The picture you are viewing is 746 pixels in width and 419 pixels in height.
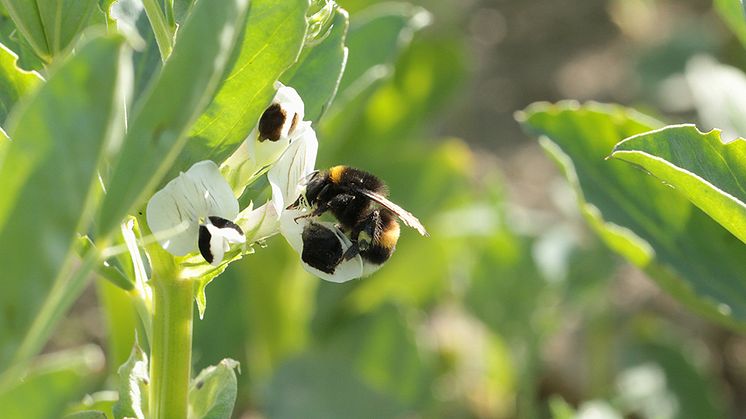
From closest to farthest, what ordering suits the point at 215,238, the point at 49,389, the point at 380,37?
the point at 49,389 < the point at 215,238 < the point at 380,37

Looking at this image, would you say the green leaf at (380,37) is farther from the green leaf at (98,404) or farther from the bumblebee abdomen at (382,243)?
the green leaf at (98,404)

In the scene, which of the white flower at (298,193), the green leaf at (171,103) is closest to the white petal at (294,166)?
the white flower at (298,193)

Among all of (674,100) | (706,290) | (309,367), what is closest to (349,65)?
(706,290)

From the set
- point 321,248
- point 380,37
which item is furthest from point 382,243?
point 380,37

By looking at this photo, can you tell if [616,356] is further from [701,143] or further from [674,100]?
[701,143]

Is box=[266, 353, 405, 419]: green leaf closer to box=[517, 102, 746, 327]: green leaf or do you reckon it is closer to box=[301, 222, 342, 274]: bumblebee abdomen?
box=[517, 102, 746, 327]: green leaf

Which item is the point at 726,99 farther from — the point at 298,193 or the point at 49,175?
the point at 49,175
